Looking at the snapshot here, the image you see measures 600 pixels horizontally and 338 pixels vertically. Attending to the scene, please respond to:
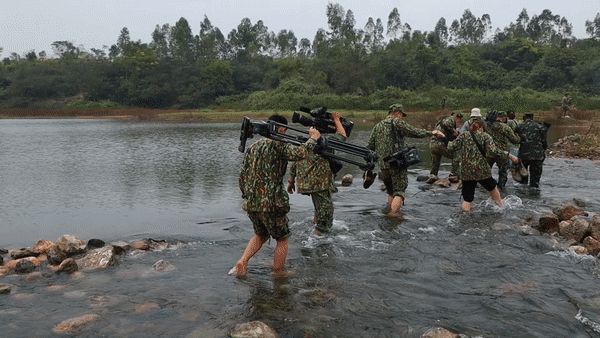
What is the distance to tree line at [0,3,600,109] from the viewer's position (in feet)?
220

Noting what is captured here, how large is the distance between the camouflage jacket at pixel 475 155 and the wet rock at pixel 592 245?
238cm

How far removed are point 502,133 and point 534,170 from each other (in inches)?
77.9

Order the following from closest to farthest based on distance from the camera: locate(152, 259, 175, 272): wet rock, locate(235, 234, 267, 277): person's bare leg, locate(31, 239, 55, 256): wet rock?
locate(235, 234, 267, 277): person's bare leg < locate(152, 259, 175, 272): wet rock < locate(31, 239, 55, 256): wet rock

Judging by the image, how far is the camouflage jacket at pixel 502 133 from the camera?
11.8 metres

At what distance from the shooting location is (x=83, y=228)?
10.2 m

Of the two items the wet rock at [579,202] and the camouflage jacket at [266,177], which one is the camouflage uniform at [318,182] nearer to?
the camouflage jacket at [266,177]

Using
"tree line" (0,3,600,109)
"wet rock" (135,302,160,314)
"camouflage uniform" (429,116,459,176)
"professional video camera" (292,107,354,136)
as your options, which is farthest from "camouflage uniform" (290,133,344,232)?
"tree line" (0,3,600,109)

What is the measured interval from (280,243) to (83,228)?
518cm

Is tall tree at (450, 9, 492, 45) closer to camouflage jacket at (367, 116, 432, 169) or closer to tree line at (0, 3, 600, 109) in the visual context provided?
tree line at (0, 3, 600, 109)

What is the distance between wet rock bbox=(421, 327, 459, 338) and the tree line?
50.6 meters

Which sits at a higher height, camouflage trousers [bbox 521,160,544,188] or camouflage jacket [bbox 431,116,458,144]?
camouflage jacket [bbox 431,116,458,144]

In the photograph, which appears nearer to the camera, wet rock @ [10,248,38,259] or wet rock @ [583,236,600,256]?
wet rock @ [583,236,600,256]

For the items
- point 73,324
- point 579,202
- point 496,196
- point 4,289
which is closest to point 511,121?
point 579,202

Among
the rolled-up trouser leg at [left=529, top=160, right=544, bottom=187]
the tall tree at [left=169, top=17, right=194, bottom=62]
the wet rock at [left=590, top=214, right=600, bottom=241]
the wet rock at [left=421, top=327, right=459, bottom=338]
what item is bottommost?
the wet rock at [left=421, top=327, right=459, bottom=338]
